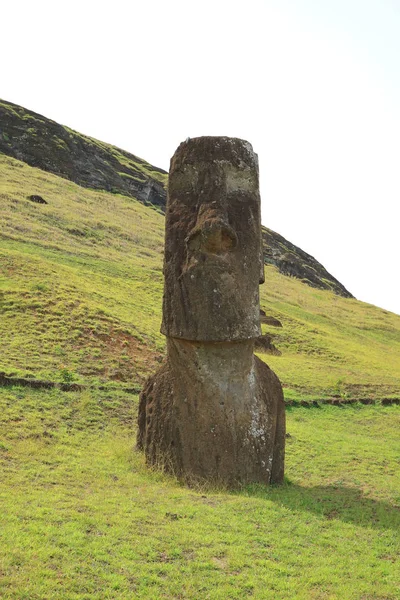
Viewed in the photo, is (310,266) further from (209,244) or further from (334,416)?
(209,244)

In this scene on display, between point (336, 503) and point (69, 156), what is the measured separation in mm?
78342

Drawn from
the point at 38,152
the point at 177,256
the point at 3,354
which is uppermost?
the point at 38,152

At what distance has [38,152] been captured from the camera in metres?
76.1

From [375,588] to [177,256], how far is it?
229 inches

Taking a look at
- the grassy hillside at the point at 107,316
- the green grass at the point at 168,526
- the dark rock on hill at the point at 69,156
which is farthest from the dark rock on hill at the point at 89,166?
the green grass at the point at 168,526

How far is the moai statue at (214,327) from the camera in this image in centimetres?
970

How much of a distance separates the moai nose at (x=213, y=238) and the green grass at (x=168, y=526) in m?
3.81

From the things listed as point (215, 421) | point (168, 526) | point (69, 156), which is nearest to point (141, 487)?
point (215, 421)

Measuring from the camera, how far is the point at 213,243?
383 inches

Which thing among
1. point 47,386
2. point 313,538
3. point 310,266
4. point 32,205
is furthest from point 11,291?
point 310,266

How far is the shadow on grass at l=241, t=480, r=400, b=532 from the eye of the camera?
8391mm

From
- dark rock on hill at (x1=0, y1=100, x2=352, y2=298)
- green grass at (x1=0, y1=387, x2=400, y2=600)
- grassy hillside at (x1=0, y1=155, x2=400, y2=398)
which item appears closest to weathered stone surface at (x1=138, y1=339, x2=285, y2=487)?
green grass at (x1=0, y1=387, x2=400, y2=600)

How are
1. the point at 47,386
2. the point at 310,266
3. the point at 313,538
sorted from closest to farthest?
the point at 313,538 → the point at 47,386 → the point at 310,266

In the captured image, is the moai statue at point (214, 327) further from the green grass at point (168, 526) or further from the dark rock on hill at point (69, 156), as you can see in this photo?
the dark rock on hill at point (69, 156)
